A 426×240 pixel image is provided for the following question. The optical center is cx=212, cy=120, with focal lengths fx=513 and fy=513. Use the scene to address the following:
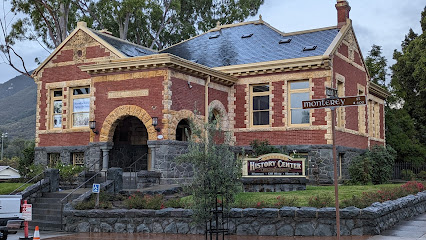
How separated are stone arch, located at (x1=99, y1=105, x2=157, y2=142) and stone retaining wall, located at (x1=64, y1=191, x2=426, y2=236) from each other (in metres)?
6.40

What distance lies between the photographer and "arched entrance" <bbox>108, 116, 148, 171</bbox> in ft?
84.4

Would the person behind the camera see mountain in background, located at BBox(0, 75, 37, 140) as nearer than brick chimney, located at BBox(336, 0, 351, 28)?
No

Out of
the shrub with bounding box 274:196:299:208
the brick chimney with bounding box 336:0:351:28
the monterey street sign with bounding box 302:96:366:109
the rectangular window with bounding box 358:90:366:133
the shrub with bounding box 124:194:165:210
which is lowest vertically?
the shrub with bounding box 124:194:165:210

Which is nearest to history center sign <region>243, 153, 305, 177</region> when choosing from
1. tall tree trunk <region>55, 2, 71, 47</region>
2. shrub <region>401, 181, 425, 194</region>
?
shrub <region>401, 181, 425, 194</region>

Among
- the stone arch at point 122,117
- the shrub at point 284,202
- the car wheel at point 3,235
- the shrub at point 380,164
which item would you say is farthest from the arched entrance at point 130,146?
the shrub at point 380,164

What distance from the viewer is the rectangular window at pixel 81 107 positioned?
26748 mm

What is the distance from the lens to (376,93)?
3347 centimetres

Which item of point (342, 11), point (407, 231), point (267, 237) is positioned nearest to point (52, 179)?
point (267, 237)

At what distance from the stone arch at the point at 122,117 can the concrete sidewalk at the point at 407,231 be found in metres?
11.3

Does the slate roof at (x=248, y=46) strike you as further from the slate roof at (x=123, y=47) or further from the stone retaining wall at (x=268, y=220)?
the stone retaining wall at (x=268, y=220)

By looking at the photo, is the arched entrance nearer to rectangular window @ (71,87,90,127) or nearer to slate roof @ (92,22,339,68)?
rectangular window @ (71,87,90,127)

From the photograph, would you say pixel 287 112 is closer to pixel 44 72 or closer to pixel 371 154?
pixel 371 154

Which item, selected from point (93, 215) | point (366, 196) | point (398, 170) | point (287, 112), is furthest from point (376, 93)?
point (93, 215)

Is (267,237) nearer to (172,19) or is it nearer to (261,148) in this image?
(261,148)
